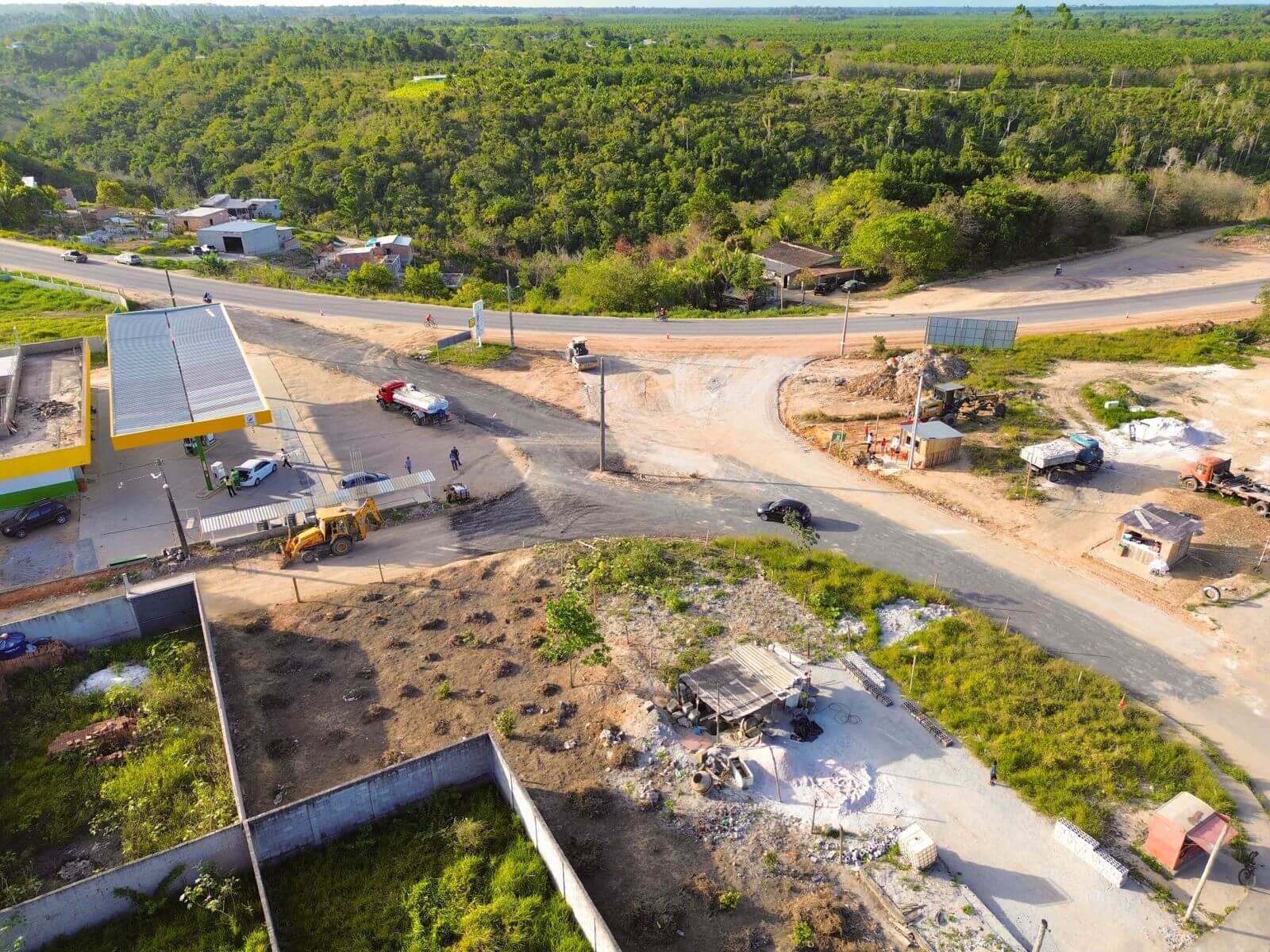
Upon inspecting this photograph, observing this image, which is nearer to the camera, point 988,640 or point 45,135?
point 988,640

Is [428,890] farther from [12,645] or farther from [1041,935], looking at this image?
[12,645]

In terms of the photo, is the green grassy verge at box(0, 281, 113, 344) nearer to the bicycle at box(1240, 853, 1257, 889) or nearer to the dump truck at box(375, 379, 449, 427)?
the dump truck at box(375, 379, 449, 427)

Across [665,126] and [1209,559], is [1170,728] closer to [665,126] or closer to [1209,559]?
[1209,559]

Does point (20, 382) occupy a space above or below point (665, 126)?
below

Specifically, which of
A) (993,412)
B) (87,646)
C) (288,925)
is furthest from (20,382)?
(993,412)

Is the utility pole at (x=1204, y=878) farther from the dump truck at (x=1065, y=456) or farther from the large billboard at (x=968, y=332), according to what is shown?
the large billboard at (x=968, y=332)

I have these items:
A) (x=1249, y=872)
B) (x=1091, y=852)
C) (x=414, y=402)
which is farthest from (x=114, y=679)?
(x=1249, y=872)

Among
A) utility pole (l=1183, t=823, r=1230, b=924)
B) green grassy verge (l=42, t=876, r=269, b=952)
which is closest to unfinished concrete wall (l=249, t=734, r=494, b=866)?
green grassy verge (l=42, t=876, r=269, b=952)
